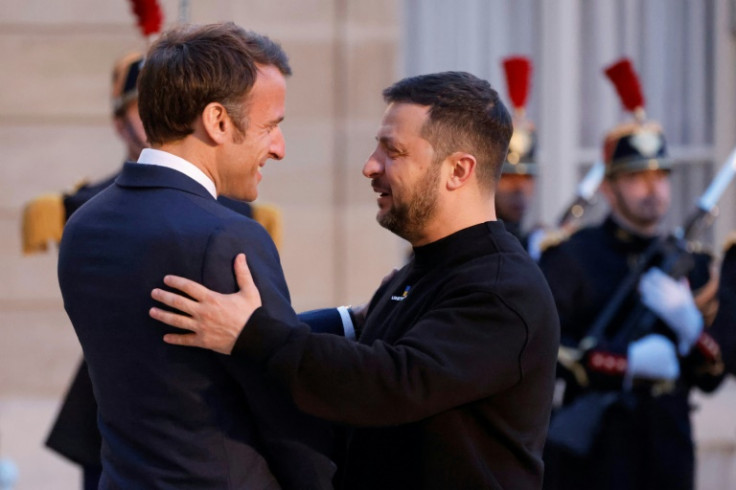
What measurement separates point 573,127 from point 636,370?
2200 mm

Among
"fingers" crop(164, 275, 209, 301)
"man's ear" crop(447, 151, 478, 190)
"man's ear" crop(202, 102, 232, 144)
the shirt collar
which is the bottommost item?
"fingers" crop(164, 275, 209, 301)

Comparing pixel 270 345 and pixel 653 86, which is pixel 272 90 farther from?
pixel 653 86

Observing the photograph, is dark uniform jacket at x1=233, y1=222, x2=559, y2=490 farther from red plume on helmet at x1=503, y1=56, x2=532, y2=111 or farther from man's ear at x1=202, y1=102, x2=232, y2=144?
red plume on helmet at x1=503, y1=56, x2=532, y2=111

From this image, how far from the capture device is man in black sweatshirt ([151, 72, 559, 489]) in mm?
2766

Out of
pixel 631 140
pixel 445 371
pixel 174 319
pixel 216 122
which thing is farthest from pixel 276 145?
pixel 631 140

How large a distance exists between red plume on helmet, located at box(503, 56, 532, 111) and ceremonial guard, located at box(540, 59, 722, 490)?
0.65m

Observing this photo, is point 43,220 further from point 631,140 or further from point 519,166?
point 631,140

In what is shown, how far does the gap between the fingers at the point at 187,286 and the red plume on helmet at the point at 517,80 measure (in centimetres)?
395

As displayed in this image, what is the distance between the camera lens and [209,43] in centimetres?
284

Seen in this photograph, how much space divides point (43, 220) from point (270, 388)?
7.53 ft

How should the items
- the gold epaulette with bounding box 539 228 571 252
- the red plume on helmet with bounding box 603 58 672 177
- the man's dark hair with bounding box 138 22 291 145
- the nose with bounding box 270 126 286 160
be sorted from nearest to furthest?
the man's dark hair with bounding box 138 22 291 145 < the nose with bounding box 270 126 286 160 < the gold epaulette with bounding box 539 228 571 252 < the red plume on helmet with bounding box 603 58 672 177

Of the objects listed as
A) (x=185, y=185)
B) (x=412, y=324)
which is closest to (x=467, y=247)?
(x=412, y=324)

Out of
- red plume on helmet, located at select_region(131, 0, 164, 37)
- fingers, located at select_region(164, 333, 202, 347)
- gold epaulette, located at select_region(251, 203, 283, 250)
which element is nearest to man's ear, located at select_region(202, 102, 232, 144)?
fingers, located at select_region(164, 333, 202, 347)

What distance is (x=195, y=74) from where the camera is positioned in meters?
2.82
